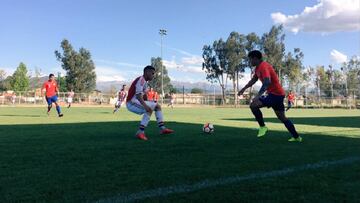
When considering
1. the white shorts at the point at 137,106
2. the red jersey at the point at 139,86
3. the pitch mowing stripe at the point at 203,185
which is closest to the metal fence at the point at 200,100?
the white shorts at the point at 137,106

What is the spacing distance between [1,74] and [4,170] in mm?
93914

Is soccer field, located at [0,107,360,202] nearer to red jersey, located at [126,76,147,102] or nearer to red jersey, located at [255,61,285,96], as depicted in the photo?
red jersey, located at [255,61,285,96]

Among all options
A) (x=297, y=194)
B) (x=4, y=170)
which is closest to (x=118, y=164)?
(x=4, y=170)

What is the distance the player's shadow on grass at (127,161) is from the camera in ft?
13.0

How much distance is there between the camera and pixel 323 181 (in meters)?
4.25

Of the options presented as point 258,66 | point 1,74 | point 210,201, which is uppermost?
point 1,74

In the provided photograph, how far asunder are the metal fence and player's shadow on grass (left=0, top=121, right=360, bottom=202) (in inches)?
1876

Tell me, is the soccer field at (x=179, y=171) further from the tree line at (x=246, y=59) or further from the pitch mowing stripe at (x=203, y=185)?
the tree line at (x=246, y=59)

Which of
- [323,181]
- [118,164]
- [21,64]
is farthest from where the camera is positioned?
[21,64]

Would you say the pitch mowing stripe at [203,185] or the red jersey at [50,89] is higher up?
the red jersey at [50,89]

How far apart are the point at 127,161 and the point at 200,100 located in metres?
66.6

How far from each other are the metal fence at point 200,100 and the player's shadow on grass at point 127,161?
47.6 m

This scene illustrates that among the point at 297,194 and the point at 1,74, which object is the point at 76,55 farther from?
the point at 297,194

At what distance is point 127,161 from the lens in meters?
5.48
